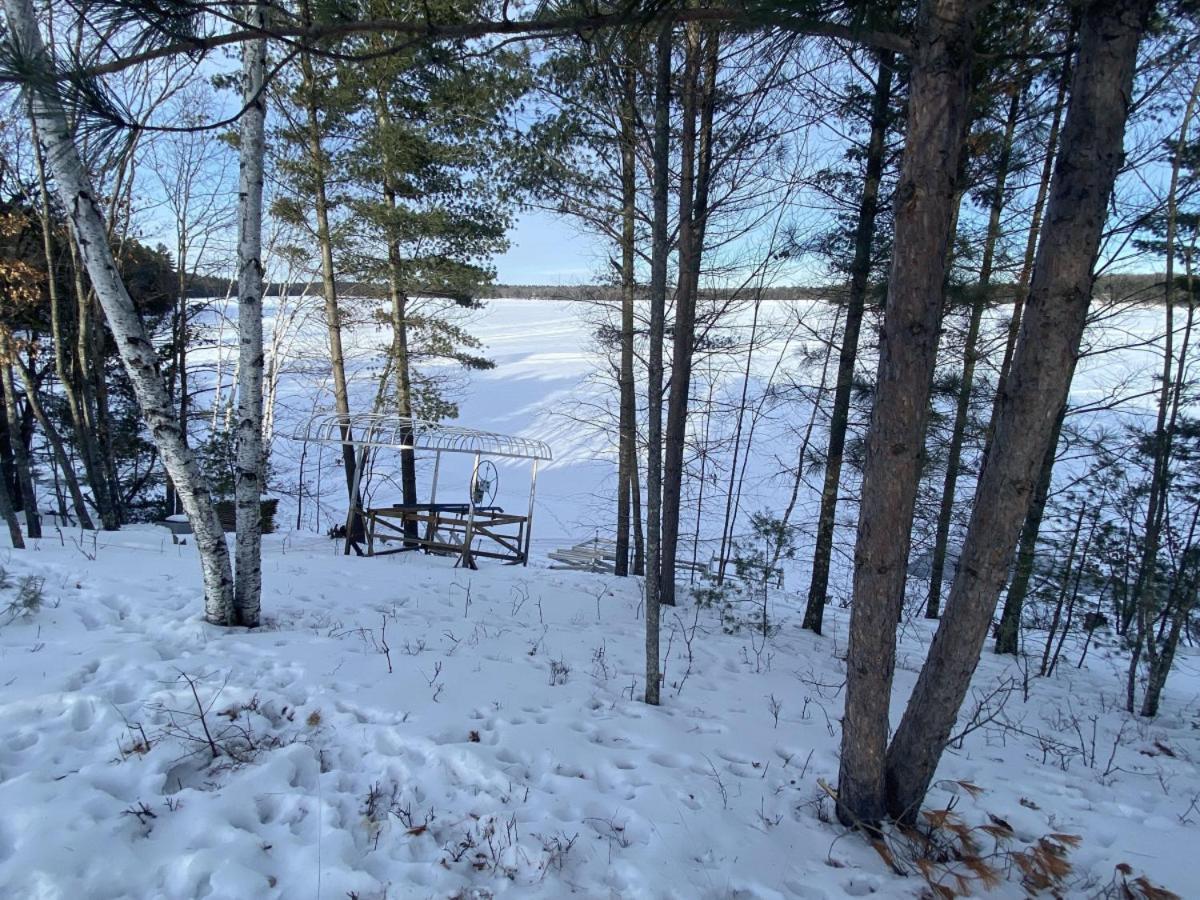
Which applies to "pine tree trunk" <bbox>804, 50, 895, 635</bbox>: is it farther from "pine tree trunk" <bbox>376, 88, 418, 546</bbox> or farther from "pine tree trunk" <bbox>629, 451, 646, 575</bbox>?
"pine tree trunk" <bbox>376, 88, 418, 546</bbox>

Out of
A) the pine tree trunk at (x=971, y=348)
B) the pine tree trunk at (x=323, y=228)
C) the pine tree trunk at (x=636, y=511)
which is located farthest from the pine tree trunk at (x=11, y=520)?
the pine tree trunk at (x=971, y=348)

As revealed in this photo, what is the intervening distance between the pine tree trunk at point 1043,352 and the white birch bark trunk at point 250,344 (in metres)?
4.20

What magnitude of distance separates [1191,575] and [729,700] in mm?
5268

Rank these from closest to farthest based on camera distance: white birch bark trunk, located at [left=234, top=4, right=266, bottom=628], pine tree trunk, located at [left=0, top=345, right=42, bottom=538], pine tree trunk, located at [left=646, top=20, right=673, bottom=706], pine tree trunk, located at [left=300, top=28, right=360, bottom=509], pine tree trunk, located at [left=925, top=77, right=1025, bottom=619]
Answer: pine tree trunk, located at [left=646, top=20, right=673, bottom=706], white birch bark trunk, located at [left=234, top=4, right=266, bottom=628], pine tree trunk, located at [left=925, top=77, right=1025, bottom=619], pine tree trunk, located at [left=0, top=345, right=42, bottom=538], pine tree trunk, located at [left=300, top=28, right=360, bottom=509]

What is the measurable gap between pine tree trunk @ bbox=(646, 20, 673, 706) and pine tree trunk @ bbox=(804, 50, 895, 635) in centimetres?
383

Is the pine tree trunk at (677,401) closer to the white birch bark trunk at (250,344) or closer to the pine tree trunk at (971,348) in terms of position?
the pine tree trunk at (971,348)

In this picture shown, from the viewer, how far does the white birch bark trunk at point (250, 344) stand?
13.5 ft

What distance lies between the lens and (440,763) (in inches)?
112

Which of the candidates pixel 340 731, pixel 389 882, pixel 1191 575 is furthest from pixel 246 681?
pixel 1191 575

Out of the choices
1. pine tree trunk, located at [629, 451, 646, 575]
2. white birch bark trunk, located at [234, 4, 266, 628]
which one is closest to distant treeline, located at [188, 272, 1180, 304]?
pine tree trunk, located at [629, 451, 646, 575]

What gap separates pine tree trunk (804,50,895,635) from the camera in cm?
657

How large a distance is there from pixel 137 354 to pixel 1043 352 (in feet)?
16.1

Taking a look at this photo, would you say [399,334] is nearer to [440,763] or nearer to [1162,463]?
[440,763]

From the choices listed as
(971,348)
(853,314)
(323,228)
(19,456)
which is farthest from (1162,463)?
(19,456)
